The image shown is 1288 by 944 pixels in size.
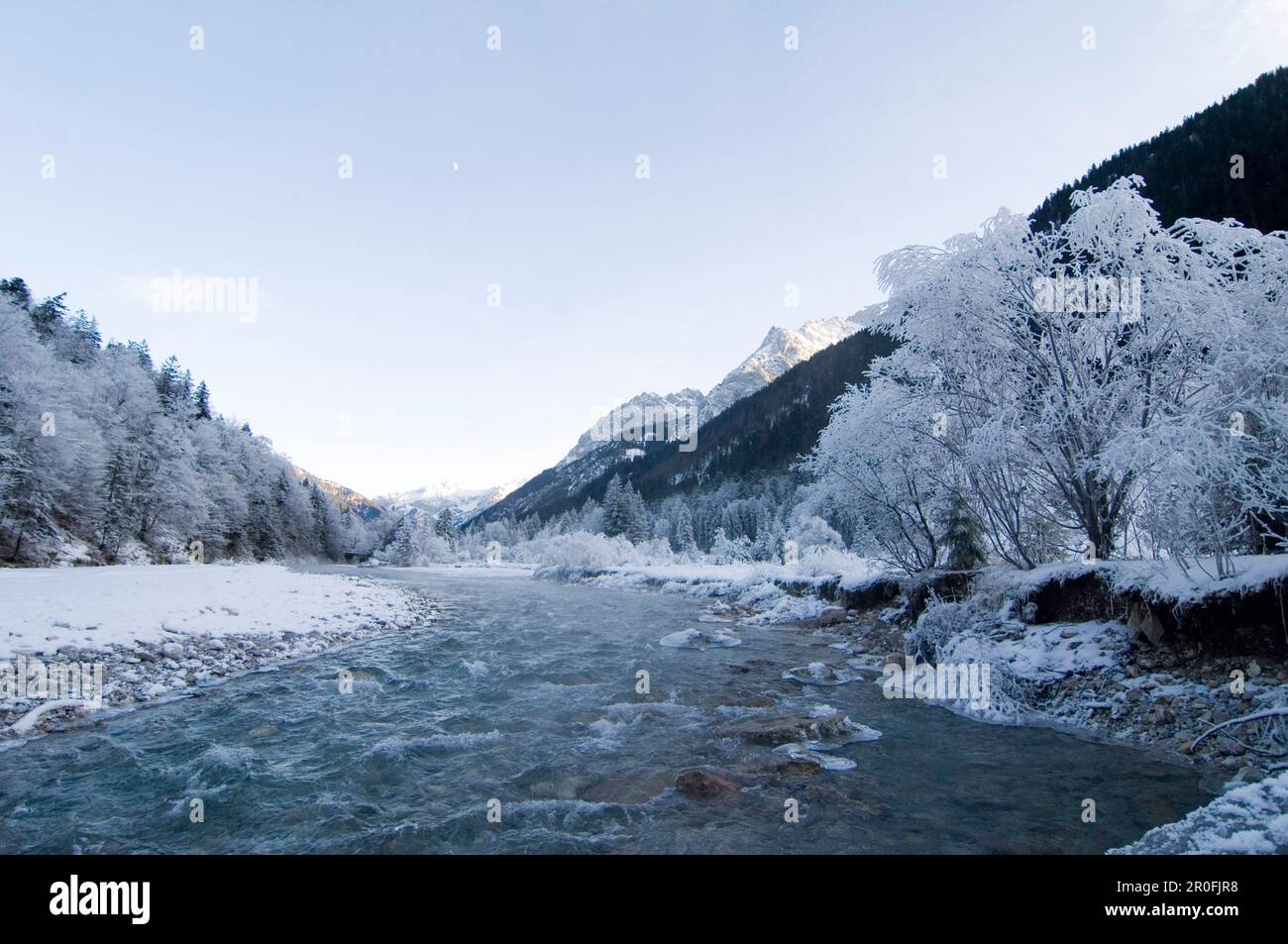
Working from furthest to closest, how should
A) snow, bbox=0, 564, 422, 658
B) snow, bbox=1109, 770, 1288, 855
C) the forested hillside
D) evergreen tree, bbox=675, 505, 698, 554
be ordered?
1. evergreen tree, bbox=675, 505, 698, 554
2. the forested hillside
3. snow, bbox=0, 564, 422, 658
4. snow, bbox=1109, 770, 1288, 855

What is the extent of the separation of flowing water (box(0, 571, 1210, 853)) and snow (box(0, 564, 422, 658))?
4.21 m

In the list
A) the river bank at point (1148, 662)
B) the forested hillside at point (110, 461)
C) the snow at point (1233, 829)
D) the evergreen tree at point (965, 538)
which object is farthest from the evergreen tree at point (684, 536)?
the snow at point (1233, 829)

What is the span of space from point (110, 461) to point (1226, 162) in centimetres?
9935

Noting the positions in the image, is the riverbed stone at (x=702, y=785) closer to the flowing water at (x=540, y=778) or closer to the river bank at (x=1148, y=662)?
the flowing water at (x=540, y=778)

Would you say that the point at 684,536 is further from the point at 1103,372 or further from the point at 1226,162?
the point at 1103,372

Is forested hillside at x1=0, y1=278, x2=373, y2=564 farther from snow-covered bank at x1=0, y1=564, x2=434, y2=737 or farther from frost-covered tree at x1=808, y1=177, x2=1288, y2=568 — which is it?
frost-covered tree at x1=808, y1=177, x2=1288, y2=568

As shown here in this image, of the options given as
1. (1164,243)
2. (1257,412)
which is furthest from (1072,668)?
(1164,243)

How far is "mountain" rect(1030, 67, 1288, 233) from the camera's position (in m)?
49.2

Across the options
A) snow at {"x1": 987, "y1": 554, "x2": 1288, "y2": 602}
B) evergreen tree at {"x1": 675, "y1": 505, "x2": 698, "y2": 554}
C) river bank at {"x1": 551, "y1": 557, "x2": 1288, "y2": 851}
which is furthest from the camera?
evergreen tree at {"x1": 675, "y1": 505, "x2": 698, "y2": 554}

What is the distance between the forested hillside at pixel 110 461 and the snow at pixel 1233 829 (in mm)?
44855

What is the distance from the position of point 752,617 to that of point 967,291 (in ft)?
59.2

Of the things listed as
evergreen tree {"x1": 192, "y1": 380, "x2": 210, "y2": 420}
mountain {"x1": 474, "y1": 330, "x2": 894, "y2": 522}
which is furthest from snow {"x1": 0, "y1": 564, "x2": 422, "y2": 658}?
mountain {"x1": 474, "y1": 330, "x2": 894, "y2": 522}

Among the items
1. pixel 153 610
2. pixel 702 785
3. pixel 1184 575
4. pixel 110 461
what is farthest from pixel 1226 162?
pixel 110 461
